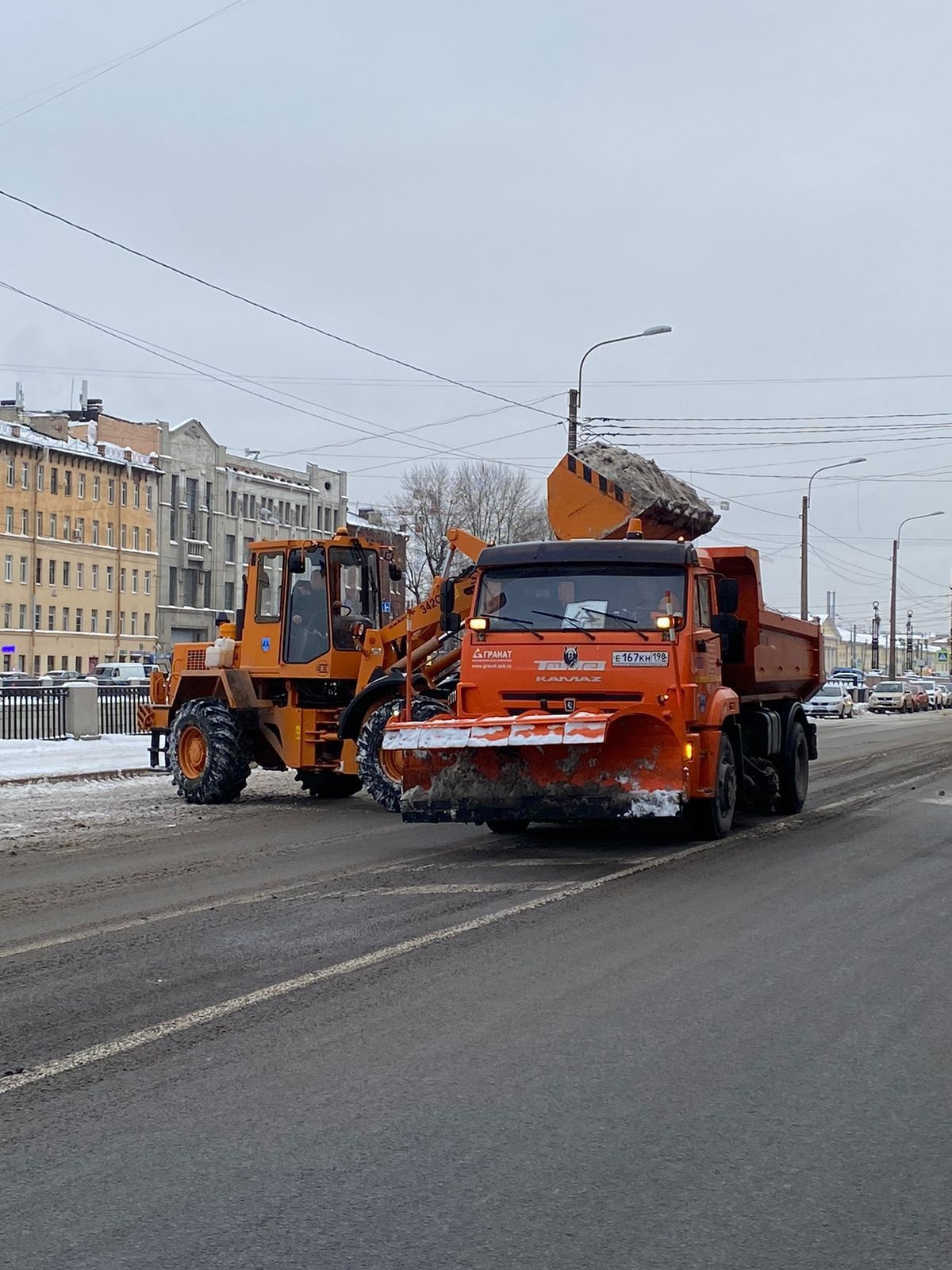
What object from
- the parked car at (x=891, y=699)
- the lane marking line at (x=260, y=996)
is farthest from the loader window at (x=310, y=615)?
the parked car at (x=891, y=699)

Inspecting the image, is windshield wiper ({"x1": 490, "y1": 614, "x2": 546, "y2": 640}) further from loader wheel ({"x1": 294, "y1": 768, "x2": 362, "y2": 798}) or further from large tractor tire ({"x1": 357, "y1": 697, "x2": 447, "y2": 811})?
loader wheel ({"x1": 294, "y1": 768, "x2": 362, "y2": 798})

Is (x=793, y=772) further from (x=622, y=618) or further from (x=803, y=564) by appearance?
(x=803, y=564)

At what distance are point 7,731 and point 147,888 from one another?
61.8 ft

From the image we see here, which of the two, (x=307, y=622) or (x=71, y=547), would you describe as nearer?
(x=307, y=622)

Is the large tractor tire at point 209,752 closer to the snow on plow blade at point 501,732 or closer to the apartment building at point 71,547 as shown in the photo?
the snow on plow blade at point 501,732

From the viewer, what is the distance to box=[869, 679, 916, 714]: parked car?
7088 centimetres

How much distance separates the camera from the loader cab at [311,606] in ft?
58.2

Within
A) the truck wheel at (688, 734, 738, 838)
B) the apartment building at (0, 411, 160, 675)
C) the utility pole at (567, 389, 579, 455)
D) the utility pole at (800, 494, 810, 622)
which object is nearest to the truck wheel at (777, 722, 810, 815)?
the truck wheel at (688, 734, 738, 838)

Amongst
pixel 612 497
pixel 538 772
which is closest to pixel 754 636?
pixel 612 497

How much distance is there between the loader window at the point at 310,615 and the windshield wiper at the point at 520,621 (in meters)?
4.88

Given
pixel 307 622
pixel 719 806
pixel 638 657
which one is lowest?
pixel 719 806

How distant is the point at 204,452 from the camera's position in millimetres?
86250

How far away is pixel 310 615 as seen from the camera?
17.9 metres

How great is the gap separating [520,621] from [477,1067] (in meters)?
7.43
